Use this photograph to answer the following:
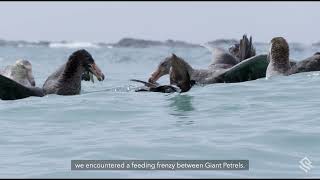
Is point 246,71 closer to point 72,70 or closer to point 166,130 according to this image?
point 72,70

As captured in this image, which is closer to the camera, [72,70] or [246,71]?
[72,70]

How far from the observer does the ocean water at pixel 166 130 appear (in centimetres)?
623

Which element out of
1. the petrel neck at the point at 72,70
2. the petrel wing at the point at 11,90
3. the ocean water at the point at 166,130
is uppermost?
the petrel neck at the point at 72,70

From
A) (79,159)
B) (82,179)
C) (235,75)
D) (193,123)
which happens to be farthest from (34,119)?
(235,75)

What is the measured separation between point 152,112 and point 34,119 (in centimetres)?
159

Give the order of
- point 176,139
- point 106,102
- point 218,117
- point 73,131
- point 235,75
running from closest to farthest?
point 176,139 < point 73,131 < point 218,117 < point 106,102 < point 235,75

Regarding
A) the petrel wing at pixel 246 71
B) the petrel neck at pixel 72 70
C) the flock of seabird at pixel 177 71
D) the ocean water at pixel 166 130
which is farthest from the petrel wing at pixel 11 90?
the petrel wing at pixel 246 71

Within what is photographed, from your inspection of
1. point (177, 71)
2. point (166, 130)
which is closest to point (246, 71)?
point (177, 71)

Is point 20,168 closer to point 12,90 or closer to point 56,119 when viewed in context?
point 56,119

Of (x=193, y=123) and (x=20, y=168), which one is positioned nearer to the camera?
(x=20, y=168)

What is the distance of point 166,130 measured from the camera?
7891 millimetres

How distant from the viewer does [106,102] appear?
34.6 ft

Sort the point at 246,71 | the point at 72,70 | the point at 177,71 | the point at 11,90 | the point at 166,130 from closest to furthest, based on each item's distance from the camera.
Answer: the point at 166,130
the point at 177,71
the point at 11,90
the point at 72,70
the point at 246,71

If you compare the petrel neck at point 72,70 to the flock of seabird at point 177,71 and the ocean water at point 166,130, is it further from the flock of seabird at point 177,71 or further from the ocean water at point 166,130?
the ocean water at point 166,130
